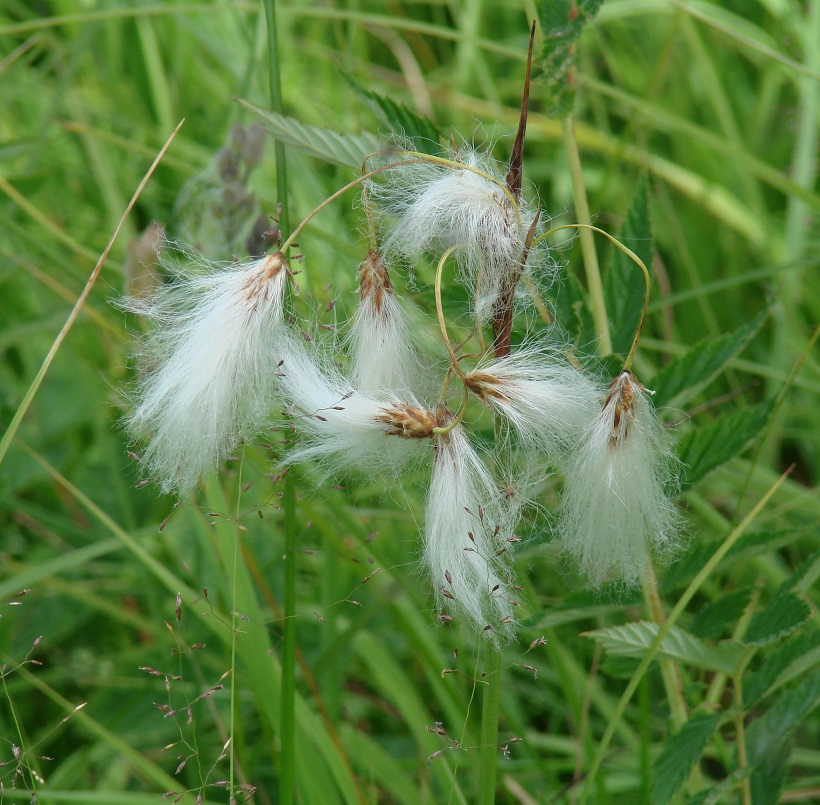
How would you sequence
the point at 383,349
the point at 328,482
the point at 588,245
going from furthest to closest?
the point at 328,482 → the point at 588,245 → the point at 383,349

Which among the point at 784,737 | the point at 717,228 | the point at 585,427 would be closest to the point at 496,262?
the point at 585,427

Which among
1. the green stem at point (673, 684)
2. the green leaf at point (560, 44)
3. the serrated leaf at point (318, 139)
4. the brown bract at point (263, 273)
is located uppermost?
the green leaf at point (560, 44)

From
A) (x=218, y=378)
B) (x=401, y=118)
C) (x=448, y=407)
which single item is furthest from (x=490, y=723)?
(x=401, y=118)

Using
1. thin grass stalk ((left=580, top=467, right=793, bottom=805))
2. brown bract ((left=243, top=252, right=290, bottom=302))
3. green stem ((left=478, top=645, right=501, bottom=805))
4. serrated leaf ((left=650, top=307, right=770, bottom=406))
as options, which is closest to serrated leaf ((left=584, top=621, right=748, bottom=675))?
thin grass stalk ((left=580, top=467, right=793, bottom=805))

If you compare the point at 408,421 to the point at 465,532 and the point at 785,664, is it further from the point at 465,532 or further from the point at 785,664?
the point at 785,664

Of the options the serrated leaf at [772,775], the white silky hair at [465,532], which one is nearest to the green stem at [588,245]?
the white silky hair at [465,532]

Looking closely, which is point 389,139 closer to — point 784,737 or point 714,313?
point 784,737

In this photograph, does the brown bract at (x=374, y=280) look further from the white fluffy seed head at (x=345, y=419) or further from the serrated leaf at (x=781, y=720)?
the serrated leaf at (x=781, y=720)
